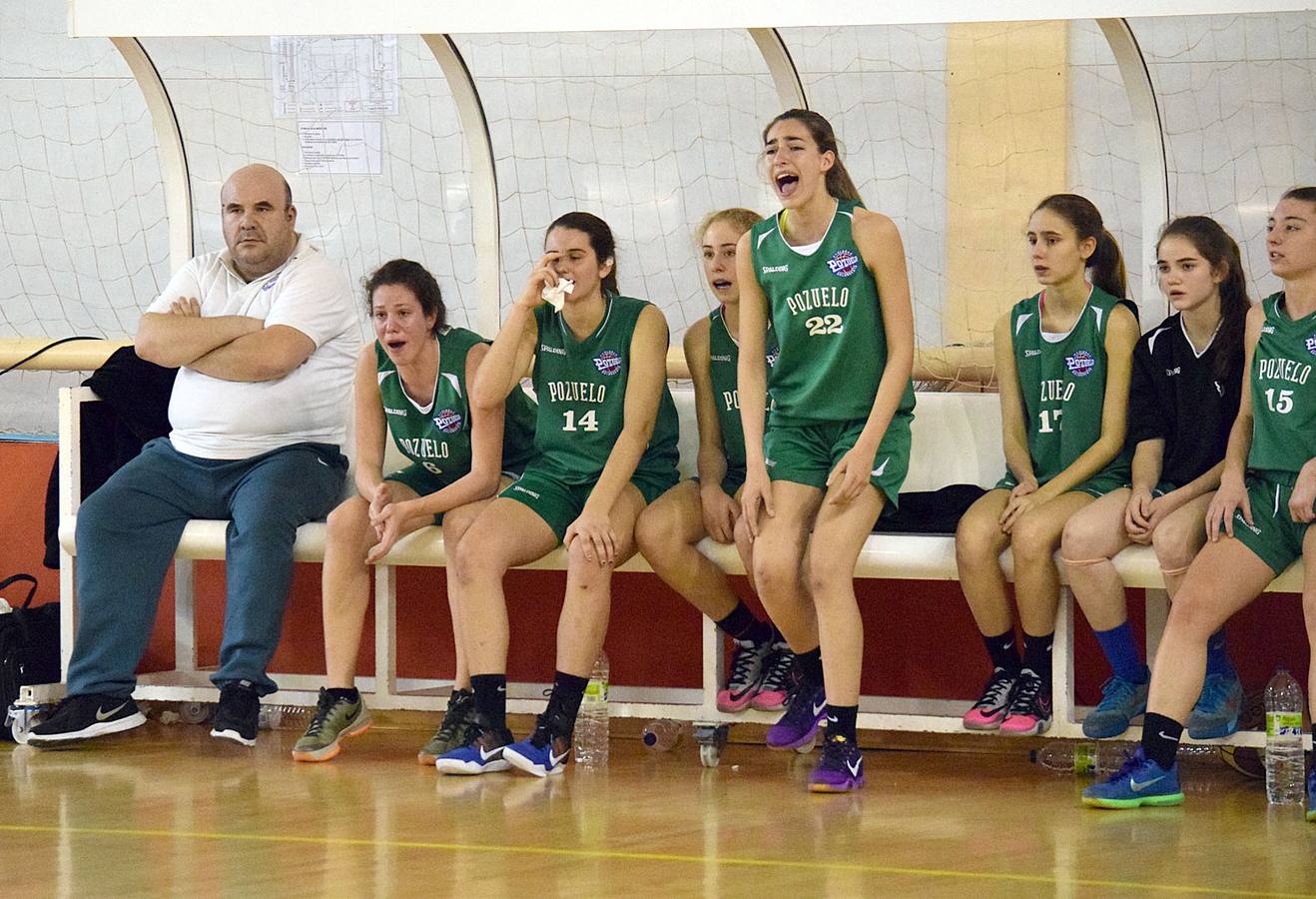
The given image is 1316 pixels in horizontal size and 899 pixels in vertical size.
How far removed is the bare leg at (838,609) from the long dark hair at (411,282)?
119cm

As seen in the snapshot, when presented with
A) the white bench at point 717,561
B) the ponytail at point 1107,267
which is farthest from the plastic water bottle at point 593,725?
the ponytail at point 1107,267

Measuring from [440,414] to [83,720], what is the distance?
117cm

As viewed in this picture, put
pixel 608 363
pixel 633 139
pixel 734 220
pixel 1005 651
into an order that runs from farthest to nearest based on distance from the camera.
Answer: pixel 633 139 → pixel 734 220 → pixel 608 363 → pixel 1005 651

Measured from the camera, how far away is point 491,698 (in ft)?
13.5

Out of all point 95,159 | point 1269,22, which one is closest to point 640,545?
→ point 1269,22

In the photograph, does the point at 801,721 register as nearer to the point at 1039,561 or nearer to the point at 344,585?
the point at 1039,561

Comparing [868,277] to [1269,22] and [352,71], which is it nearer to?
[1269,22]

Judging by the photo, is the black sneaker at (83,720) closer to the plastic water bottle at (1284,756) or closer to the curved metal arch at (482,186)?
the curved metal arch at (482,186)

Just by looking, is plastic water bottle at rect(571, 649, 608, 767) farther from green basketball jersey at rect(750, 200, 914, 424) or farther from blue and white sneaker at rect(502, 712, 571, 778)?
green basketball jersey at rect(750, 200, 914, 424)

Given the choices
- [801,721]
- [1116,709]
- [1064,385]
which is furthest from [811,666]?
[1064,385]

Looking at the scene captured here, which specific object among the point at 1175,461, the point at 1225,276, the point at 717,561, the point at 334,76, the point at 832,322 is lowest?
the point at 717,561

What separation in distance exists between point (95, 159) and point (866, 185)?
2973 millimetres

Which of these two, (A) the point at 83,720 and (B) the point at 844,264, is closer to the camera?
(B) the point at 844,264

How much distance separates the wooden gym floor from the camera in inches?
117
